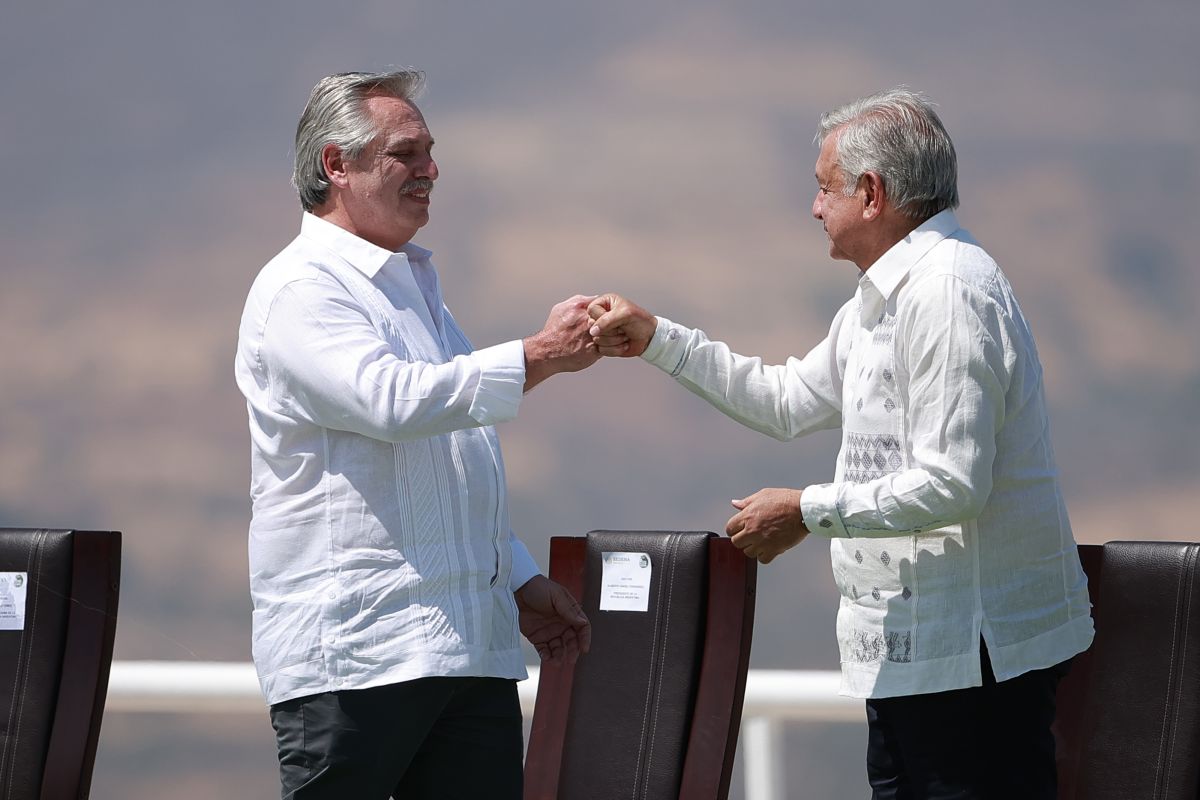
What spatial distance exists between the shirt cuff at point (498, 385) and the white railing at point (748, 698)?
4.36 ft

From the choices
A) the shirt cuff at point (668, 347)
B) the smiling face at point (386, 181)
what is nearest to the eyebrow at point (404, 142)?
the smiling face at point (386, 181)

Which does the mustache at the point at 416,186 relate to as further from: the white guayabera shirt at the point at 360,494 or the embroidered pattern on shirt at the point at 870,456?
the embroidered pattern on shirt at the point at 870,456

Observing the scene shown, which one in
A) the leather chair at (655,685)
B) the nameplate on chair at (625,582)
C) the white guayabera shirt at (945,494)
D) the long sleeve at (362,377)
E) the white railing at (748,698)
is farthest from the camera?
the white railing at (748,698)

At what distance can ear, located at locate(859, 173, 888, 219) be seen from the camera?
6.04ft

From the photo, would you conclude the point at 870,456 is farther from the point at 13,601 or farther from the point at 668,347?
the point at 13,601

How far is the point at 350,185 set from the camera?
5.93ft

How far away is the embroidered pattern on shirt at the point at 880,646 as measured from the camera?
1727 millimetres

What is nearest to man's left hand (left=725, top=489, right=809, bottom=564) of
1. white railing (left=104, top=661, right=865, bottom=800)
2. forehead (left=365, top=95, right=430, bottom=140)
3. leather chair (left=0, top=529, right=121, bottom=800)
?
forehead (left=365, top=95, right=430, bottom=140)

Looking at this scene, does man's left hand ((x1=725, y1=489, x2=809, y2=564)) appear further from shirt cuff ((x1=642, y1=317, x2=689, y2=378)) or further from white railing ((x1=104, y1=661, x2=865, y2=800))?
white railing ((x1=104, y1=661, x2=865, y2=800))

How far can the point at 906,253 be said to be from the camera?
5.92ft

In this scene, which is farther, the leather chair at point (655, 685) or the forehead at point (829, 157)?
the leather chair at point (655, 685)

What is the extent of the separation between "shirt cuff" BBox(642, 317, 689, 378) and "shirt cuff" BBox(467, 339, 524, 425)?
595mm

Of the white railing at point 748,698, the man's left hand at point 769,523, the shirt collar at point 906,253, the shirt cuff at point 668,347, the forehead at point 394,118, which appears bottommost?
the white railing at point 748,698

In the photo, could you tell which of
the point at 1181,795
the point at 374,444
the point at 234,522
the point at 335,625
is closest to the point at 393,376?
the point at 374,444
